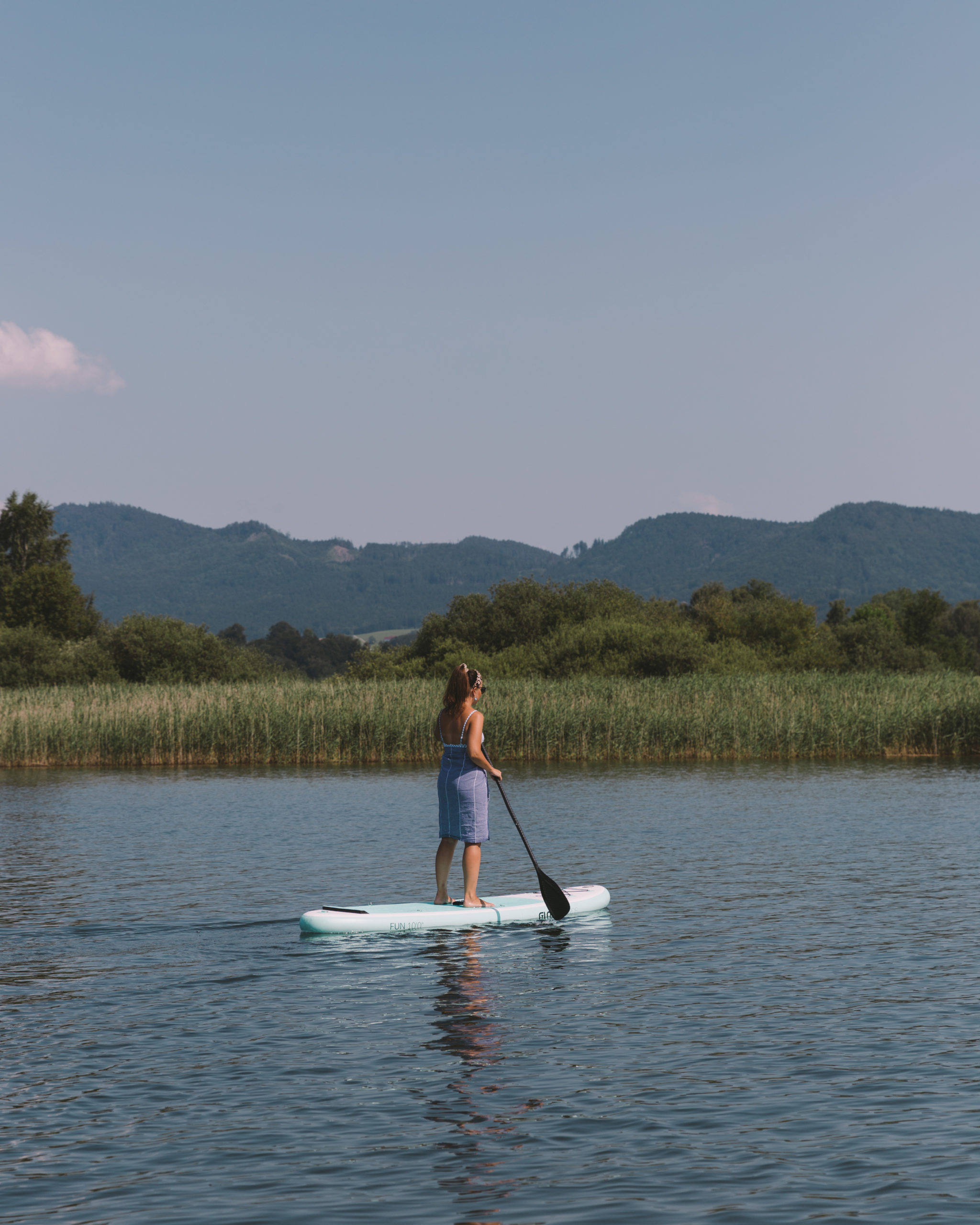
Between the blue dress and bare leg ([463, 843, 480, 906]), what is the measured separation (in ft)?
0.59

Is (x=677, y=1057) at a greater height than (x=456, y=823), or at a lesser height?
lesser

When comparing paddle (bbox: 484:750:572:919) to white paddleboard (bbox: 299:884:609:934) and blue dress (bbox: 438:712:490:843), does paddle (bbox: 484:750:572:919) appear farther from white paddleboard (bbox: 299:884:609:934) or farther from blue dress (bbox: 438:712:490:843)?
blue dress (bbox: 438:712:490:843)

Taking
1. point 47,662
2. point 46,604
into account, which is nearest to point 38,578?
point 46,604

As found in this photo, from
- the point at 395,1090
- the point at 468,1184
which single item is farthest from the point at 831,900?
the point at 468,1184

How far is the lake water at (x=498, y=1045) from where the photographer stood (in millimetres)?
6266

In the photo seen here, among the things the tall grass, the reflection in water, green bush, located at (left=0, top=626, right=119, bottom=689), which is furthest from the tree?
the reflection in water

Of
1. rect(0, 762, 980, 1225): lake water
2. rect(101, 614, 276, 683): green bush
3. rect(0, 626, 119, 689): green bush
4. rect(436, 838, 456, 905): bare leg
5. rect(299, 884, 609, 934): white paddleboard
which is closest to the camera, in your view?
rect(0, 762, 980, 1225): lake water

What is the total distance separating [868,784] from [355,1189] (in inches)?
928

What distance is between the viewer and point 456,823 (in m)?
12.6

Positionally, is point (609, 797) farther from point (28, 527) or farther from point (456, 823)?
point (28, 527)

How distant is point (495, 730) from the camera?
118 feet

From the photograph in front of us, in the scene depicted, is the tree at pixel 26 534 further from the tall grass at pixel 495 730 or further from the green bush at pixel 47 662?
the tall grass at pixel 495 730

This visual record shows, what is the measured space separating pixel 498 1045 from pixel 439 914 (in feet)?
12.7

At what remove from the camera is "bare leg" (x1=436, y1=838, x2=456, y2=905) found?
12883 mm
